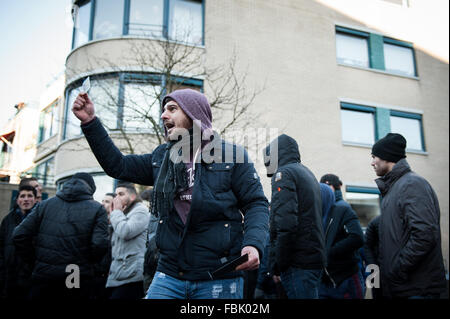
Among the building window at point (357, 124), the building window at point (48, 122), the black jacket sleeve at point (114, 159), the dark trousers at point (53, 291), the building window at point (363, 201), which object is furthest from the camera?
the building window at point (48, 122)

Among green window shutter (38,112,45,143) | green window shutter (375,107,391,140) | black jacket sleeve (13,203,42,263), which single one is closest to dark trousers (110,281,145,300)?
black jacket sleeve (13,203,42,263)

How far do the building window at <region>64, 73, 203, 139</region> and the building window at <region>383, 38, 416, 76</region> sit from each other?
9438 millimetres

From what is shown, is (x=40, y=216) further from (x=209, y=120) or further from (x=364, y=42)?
(x=364, y=42)

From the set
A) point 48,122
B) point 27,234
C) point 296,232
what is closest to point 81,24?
point 48,122

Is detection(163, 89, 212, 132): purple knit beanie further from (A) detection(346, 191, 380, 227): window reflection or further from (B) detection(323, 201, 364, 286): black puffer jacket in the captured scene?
(A) detection(346, 191, 380, 227): window reflection

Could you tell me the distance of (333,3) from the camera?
18.8m

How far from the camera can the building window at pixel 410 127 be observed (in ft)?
61.7

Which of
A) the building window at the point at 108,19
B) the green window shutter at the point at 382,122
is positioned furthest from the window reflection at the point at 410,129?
the building window at the point at 108,19

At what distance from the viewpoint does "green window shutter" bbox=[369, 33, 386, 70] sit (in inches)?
741

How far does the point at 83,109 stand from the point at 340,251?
3754 mm

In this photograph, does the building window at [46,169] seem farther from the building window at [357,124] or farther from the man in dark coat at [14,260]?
the man in dark coat at [14,260]

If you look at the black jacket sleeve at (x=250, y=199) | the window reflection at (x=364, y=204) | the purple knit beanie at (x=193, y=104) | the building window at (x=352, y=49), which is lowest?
the black jacket sleeve at (x=250, y=199)

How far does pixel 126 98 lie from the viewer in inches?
490
